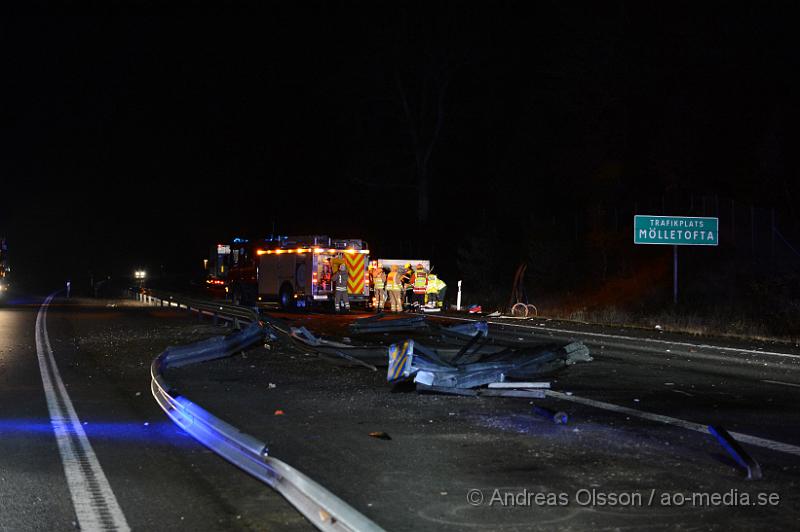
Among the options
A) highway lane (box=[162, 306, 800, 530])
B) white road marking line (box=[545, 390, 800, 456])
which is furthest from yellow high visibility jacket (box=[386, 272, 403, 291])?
white road marking line (box=[545, 390, 800, 456])

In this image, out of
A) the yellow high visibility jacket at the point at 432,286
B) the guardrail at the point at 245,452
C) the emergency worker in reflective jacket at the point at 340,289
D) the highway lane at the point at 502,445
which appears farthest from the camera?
the yellow high visibility jacket at the point at 432,286

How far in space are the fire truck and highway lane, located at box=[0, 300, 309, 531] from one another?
56.2 ft

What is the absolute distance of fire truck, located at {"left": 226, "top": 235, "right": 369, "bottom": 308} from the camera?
33875 mm

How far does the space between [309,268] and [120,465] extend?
25.9 metres

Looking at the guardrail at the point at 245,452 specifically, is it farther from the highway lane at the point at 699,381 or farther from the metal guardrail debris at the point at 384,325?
the metal guardrail debris at the point at 384,325

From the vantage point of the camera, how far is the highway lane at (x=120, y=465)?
254 inches

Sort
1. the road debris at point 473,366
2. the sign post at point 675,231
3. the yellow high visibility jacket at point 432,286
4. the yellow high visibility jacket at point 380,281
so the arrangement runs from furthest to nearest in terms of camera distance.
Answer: the yellow high visibility jacket at point 380,281
the yellow high visibility jacket at point 432,286
the sign post at point 675,231
the road debris at point 473,366

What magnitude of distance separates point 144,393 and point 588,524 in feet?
26.2

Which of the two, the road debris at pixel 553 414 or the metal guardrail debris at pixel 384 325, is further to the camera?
the metal guardrail debris at pixel 384 325

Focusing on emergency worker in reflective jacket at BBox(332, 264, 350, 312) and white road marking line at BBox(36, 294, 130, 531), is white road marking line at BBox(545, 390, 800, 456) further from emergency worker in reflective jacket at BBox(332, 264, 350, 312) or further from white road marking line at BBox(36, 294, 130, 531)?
emergency worker in reflective jacket at BBox(332, 264, 350, 312)

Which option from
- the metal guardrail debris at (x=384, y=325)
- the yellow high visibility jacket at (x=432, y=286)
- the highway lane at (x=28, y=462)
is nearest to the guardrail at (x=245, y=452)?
the highway lane at (x=28, y=462)

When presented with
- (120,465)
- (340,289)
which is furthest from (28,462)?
(340,289)

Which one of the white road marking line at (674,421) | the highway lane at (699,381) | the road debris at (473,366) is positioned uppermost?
the road debris at (473,366)

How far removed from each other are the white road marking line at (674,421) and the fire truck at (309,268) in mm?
21806
